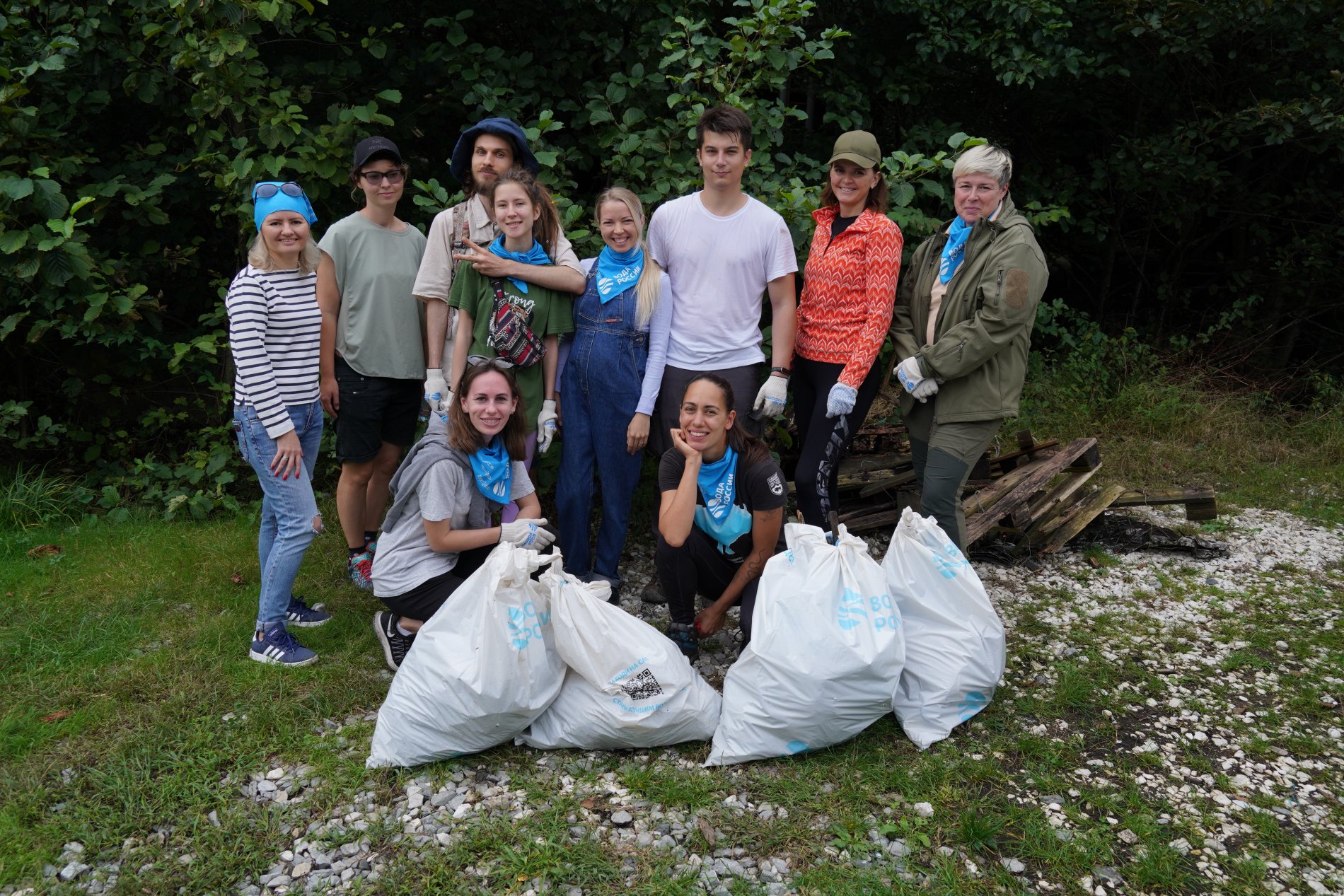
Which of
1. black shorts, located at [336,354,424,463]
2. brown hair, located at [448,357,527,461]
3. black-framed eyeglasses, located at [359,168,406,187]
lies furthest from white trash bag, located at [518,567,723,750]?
black-framed eyeglasses, located at [359,168,406,187]

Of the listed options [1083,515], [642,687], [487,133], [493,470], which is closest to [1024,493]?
[1083,515]

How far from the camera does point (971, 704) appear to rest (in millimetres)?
3051

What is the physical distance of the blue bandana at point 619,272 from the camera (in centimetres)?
355

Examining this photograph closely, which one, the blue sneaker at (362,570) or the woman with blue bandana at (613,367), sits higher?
the woman with blue bandana at (613,367)

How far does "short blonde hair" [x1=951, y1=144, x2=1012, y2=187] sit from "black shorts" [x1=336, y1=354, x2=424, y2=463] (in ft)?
7.47

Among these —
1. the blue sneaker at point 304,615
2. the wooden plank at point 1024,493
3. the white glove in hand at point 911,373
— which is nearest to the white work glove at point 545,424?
the blue sneaker at point 304,615

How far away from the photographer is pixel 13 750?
2.87 m

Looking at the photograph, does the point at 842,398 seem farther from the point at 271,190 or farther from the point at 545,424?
the point at 271,190

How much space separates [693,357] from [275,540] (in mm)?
1687

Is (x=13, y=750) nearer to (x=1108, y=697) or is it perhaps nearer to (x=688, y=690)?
(x=688, y=690)

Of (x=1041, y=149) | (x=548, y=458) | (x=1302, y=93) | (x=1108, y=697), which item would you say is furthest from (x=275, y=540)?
(x=1302, y=93)

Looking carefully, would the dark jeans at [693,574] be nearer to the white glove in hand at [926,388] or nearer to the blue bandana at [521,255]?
the white glove in hand at [926,388]

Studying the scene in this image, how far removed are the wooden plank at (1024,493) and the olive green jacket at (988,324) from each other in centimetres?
95

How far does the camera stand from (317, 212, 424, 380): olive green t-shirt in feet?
11.9
